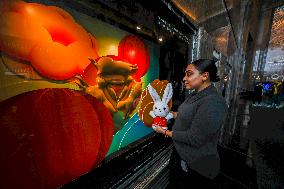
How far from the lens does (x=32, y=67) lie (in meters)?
0.92

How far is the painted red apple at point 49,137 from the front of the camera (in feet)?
2.75

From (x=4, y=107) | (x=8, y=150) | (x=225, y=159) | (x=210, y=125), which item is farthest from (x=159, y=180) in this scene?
(x=225, y=159)

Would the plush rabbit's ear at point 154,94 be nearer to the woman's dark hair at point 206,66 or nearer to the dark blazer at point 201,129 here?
the dark blazer at point 201,129

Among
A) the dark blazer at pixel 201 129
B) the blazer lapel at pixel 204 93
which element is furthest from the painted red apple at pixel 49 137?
the blazer lapel at pixel 204 93

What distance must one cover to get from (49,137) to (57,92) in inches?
10.5

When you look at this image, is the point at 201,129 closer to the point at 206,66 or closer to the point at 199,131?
the point at 199,131

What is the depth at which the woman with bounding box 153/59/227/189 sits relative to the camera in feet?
4.03

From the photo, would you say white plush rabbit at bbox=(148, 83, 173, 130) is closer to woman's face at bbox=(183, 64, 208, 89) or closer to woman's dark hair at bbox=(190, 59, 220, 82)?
woman's face at bbox=(183, 64, 208, 89)

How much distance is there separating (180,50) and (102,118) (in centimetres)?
183

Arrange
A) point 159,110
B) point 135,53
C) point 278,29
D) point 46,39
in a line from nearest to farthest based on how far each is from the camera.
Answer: point 46,39, point 135,53, point 159,110, point 278,29

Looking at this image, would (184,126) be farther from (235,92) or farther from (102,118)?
(235,92)

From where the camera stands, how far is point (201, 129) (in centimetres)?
121

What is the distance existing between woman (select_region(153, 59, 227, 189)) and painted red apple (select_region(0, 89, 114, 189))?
639mm

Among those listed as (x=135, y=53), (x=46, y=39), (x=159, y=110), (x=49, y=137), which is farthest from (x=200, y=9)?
(x=49, y=137)
